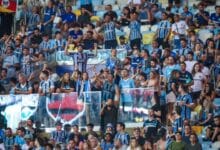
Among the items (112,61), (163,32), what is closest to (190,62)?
(163,32)

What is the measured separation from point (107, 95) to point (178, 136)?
84.1 inches

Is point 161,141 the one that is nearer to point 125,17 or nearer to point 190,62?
point 190,62

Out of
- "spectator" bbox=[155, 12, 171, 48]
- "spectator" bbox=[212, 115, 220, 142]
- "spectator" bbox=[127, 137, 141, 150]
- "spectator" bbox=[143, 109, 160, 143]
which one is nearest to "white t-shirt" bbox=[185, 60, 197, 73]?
"spectator" bbox=[155, 12, 171, 48]

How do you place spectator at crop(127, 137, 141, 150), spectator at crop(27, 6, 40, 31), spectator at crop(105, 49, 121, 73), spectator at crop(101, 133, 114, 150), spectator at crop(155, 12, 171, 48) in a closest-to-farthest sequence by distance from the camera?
spectator at crop(127, 137, 141, 150)
spectator at crop(101, 133, 114, 150)
spectator at crop(105, 49, 121, 73)
spectator at crop(155, 12, 171, 48)
spectator at crop(27, 6, 40, 31)

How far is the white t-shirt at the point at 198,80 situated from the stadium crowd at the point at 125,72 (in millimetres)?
21

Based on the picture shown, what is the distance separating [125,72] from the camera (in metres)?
15.7

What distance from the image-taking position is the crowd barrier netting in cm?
1498

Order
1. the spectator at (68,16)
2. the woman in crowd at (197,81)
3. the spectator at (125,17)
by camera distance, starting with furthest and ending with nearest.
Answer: the spectator at (68,16) → the spectator at (125,17) → the woman in crowd at (197,81)

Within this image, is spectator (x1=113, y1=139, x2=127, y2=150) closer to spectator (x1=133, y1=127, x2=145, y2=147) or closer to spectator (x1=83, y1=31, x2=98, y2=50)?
spectator (x1=133, y1=127, x2=145, y2=147)

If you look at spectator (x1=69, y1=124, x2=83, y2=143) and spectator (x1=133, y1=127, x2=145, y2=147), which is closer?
spectator (x1=133, y1=127, x2=145, y2=147)

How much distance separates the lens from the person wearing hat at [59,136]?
15.2 metres

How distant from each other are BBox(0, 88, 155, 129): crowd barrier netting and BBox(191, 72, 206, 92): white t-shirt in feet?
2.91

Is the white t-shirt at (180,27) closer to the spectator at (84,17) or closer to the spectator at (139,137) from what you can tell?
the spectator at (84,17)

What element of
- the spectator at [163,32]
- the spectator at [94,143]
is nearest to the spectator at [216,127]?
the spectator at [94,143]
